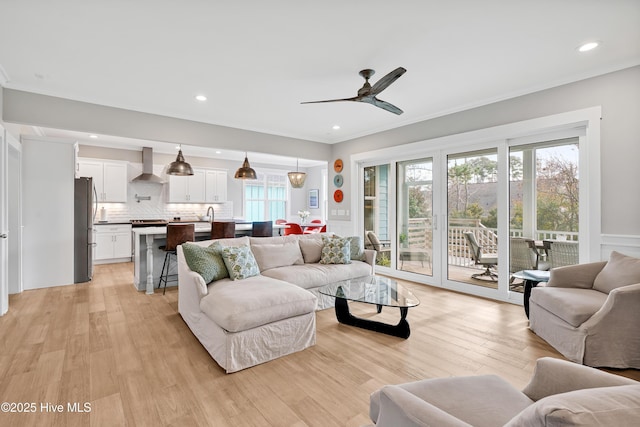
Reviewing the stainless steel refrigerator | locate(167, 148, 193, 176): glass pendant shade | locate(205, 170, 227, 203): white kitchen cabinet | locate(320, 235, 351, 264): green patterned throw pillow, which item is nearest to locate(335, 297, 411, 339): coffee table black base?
locate(320, 235, 351, 264): green patterned throw pillow

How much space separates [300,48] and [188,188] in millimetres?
5893

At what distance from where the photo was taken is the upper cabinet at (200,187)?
7520mm

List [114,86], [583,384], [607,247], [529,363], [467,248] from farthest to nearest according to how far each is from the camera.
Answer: [467,248] → [114,86] → [607,247] → [529,363] → [583,384]

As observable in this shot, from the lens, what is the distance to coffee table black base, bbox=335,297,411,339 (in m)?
2.91

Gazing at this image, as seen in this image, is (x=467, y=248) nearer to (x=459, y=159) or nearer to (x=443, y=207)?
(x=443, y=207)

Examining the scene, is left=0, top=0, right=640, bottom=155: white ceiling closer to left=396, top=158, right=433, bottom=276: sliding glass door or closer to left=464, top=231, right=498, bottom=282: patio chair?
left=396, top=158, right=433, bottom=276: sliding glass door

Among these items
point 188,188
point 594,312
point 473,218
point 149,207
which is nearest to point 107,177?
point 149,207

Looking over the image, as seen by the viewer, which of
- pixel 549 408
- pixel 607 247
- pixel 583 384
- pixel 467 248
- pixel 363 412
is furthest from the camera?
pixel 467 248

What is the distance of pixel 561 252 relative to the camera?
365 centimetres

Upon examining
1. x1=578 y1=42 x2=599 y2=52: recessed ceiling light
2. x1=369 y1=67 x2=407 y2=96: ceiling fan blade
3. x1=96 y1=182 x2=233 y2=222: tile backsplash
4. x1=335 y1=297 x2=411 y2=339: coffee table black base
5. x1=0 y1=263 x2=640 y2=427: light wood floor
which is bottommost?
x1=0 y1=263 x2=640 y2=427: light wood floor

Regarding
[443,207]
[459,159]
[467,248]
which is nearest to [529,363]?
[467,248]

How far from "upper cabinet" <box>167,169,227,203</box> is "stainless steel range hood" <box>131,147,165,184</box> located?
1.37ft

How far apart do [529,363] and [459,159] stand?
2874mm

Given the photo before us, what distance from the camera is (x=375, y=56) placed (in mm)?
2881
